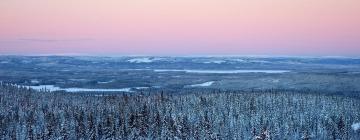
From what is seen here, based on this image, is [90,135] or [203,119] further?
[203,119]

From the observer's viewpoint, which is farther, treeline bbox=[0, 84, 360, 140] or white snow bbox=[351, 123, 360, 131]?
white snow bbox=[351, 123, 360, 131]

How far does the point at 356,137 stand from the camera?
295 ft

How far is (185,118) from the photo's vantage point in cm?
9469

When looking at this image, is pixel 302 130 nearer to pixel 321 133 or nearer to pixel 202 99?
pixel 321 133

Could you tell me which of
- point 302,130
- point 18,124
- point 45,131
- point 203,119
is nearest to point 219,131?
point 203,119

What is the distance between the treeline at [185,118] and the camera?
83375mm

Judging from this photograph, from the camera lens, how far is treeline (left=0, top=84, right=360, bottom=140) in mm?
83375

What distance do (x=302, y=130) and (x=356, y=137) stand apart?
899cm

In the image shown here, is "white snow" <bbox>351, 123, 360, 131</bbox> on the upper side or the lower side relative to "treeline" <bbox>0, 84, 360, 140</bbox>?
lower

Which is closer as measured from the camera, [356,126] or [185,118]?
[185,118]

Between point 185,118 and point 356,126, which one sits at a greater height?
point 185,118

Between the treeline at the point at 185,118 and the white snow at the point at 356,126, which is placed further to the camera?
the white snow at the point at 356,126

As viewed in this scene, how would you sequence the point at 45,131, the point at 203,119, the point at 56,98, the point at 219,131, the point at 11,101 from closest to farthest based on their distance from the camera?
the point at 45,131 < the point at 219,131 < the point at 203,119 < the point at 11,101 < the point at 56,98

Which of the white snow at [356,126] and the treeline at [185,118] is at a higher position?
the treeline at [185,118]
